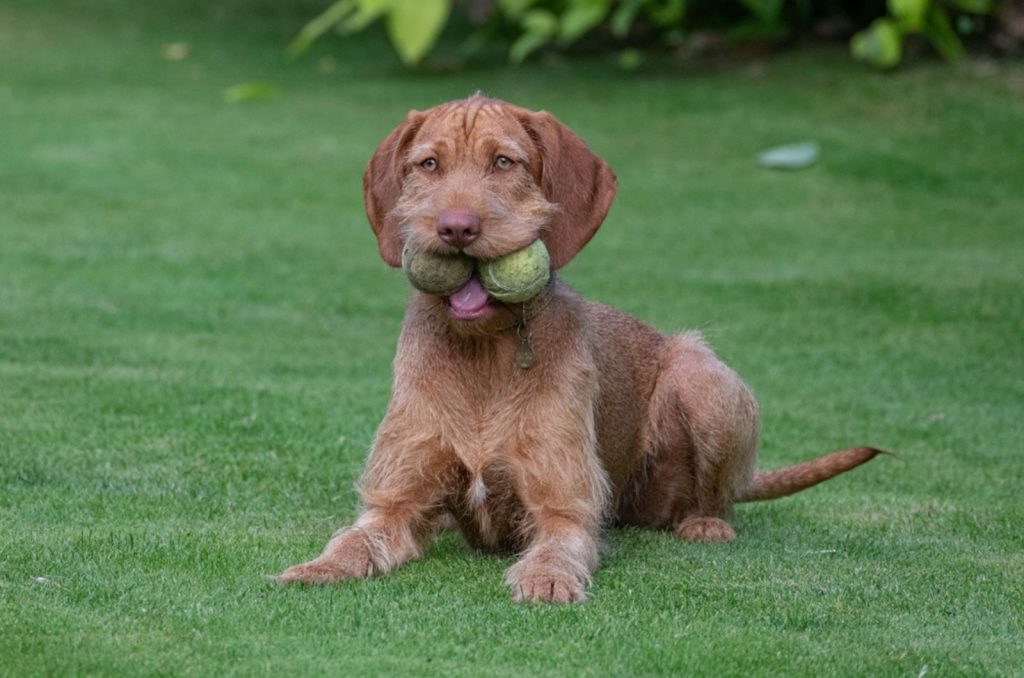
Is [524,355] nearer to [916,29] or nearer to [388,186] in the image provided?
[388,186]

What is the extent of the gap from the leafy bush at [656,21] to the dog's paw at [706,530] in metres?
10.7

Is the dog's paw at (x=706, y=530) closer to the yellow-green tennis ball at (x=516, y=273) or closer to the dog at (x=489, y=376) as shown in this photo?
the dog at (x=489, y=376)

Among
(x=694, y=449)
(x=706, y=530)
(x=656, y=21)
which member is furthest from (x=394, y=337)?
(x=656, y=21)

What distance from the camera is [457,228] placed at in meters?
5.60

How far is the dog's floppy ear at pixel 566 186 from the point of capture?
20.0ft

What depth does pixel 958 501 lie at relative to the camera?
25.8ft

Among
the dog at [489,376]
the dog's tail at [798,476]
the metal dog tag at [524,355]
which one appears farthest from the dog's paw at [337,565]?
the dog's tail at [798,476]

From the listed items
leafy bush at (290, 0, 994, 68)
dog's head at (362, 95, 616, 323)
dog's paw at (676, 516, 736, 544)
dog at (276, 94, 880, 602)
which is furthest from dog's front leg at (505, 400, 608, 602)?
leafy bush at (290, 0, 994, 68)

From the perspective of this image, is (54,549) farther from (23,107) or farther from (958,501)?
(23,107)

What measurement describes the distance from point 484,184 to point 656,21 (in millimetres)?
15623

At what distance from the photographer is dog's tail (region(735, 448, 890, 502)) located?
701cm

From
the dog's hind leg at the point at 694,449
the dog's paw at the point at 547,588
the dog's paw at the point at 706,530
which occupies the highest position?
the dog's paw at the point at 547,588

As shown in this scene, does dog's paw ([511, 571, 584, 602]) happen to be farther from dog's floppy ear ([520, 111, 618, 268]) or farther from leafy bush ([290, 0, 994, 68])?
leafy bush ([290, 0, 994, 68])

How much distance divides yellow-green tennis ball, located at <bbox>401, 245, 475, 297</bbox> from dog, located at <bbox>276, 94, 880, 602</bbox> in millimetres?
51
